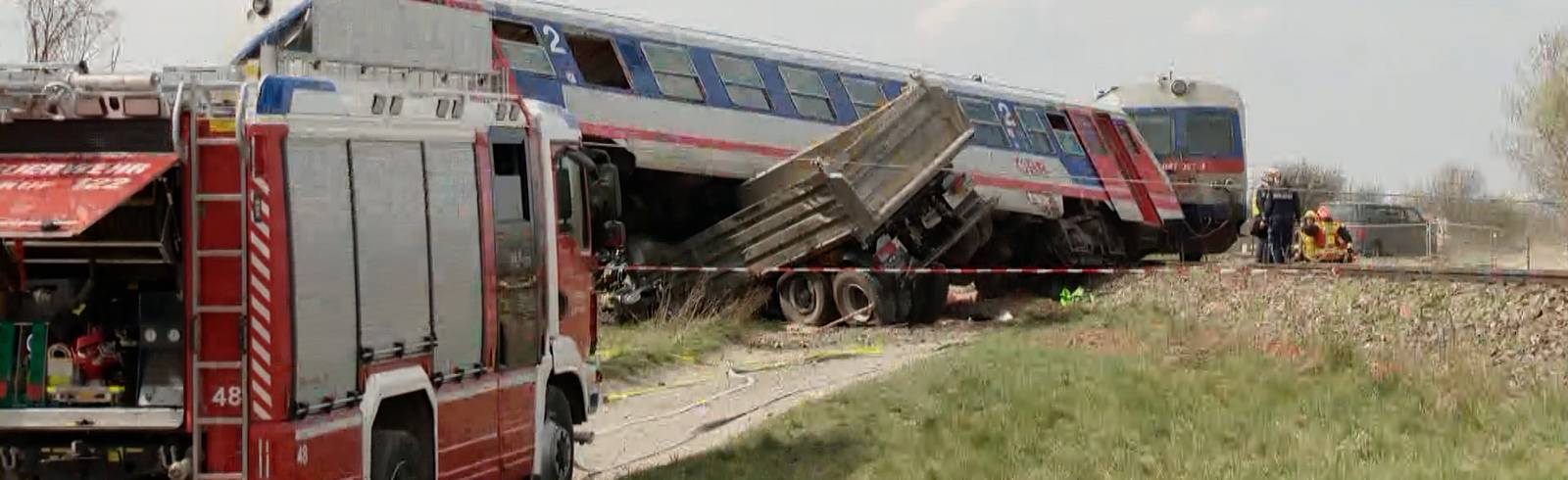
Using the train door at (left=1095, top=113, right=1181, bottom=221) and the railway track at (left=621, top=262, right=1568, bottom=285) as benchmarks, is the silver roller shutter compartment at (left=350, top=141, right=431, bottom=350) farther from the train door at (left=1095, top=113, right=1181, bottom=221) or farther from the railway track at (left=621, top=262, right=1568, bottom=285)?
the train door at (left=1095, top=113, right=1181, bottom=221)

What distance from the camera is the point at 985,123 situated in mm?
26641

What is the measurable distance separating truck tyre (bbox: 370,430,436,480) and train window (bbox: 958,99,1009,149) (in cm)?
1729

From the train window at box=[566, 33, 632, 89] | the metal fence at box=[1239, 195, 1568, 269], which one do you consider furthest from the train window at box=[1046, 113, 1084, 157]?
the train window at box=[566, 33, 632, 89]

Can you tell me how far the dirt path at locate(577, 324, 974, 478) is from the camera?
1344 cm

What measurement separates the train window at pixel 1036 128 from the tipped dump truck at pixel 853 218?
4.38 m

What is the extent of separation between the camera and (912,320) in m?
23.6

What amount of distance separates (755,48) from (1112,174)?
814 centimetres

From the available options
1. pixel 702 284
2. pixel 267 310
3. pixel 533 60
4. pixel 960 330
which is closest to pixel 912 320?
pixel 960 330

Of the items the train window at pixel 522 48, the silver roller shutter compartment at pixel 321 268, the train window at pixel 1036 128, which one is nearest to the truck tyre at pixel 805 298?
the train window at pixel 522 48

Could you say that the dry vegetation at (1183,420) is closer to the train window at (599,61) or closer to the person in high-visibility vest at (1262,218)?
the train window at (599,61)

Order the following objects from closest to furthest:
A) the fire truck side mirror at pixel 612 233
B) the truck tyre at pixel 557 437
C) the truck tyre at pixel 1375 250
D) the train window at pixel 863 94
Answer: the truck tyre at pixel 557 437, the fire truck side mirror at pixel 612 233, the train window at pixel 863 94, the truck tyre at pixel 1375 250

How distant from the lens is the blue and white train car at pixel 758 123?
2066 cm

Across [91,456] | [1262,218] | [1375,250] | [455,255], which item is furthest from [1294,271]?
[91,456]

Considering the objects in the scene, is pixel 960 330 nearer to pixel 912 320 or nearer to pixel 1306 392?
pixel 912 320
